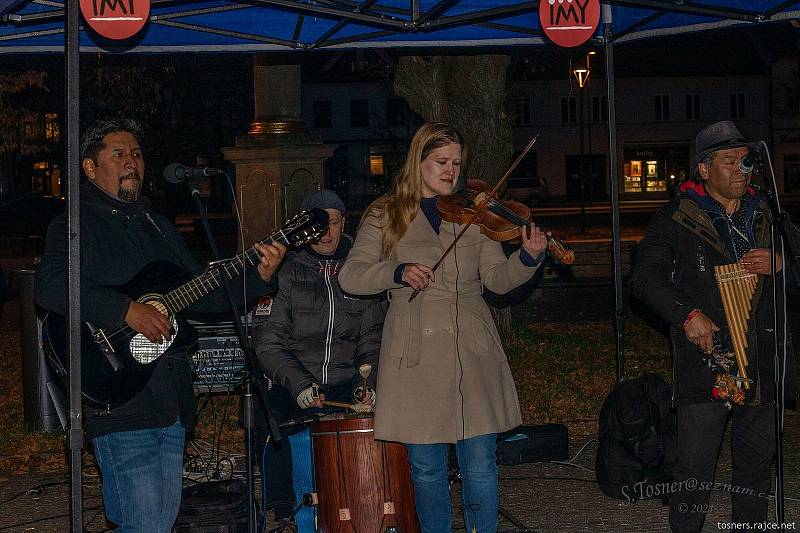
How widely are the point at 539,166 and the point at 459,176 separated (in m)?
55.2

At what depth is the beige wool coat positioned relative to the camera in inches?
198

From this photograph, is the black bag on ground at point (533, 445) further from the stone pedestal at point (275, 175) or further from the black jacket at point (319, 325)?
the stone pedestal at point (275, 175)

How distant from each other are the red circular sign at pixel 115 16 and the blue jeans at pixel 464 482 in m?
2.45

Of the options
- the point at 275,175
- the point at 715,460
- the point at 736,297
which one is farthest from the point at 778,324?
the point at 275,175

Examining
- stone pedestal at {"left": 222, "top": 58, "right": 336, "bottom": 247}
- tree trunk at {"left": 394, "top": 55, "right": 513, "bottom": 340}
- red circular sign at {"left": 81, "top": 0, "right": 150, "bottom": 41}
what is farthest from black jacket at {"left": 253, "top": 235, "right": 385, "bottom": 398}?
stone pedestal at {"left": 222, "top": 58, "right": 336, "bottom": 247}

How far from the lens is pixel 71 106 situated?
4617 millimetres

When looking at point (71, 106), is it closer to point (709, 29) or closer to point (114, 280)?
point (114, 280)

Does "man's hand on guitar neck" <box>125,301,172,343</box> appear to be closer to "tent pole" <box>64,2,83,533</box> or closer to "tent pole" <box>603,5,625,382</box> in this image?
"tent pole" <box>64,2,83,533</box>

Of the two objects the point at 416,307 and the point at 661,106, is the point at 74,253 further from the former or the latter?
the point at 661,106

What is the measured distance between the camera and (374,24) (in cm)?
652

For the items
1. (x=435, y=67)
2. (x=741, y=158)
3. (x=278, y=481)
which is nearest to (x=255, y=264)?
(x=278, y=481)

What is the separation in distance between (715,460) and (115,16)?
12.0ft

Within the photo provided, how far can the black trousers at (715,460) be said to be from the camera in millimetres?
5449

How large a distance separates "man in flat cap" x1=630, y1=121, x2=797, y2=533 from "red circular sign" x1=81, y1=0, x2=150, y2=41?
2.75 metres
